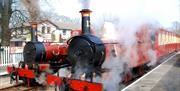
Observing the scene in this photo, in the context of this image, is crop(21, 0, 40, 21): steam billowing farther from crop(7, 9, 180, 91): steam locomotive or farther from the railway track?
the railway track

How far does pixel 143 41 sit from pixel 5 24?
14423 mm

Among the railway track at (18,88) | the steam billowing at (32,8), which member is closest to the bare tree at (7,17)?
the steam billowing at (32,8)

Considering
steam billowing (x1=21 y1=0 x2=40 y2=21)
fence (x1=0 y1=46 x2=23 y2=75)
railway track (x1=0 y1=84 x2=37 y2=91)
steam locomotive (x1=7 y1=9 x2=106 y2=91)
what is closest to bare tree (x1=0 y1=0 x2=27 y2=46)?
steam billowing (x1=21 y1=0 x2=40 y2=21)

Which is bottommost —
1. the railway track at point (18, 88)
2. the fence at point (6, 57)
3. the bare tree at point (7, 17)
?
the railway track at point (18, 88)

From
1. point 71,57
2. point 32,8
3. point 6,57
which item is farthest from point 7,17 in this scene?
point 71,57

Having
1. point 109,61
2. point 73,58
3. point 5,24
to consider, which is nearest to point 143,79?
point 109,61

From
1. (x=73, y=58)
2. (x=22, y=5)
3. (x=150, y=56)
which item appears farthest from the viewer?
(x=22, y=5)

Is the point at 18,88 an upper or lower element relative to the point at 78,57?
lower

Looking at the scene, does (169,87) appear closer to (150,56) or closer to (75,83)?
(150,56)

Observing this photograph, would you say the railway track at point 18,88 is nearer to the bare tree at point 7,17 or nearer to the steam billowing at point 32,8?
the bare tree at point 7,17

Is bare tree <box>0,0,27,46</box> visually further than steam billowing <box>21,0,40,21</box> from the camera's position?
No

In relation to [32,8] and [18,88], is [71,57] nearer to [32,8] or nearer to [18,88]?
[18,88]

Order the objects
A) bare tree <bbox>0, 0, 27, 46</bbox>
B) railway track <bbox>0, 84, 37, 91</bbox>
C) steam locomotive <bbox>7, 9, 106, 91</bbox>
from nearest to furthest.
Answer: steam locomotive <bbox>7, 9, 106, 91</bbox> < railway track <bbox>0, 84, 37, 91</bbox> < bare tree <bbox>0, 0, 27, 46</bbox>

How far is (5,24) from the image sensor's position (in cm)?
2359
